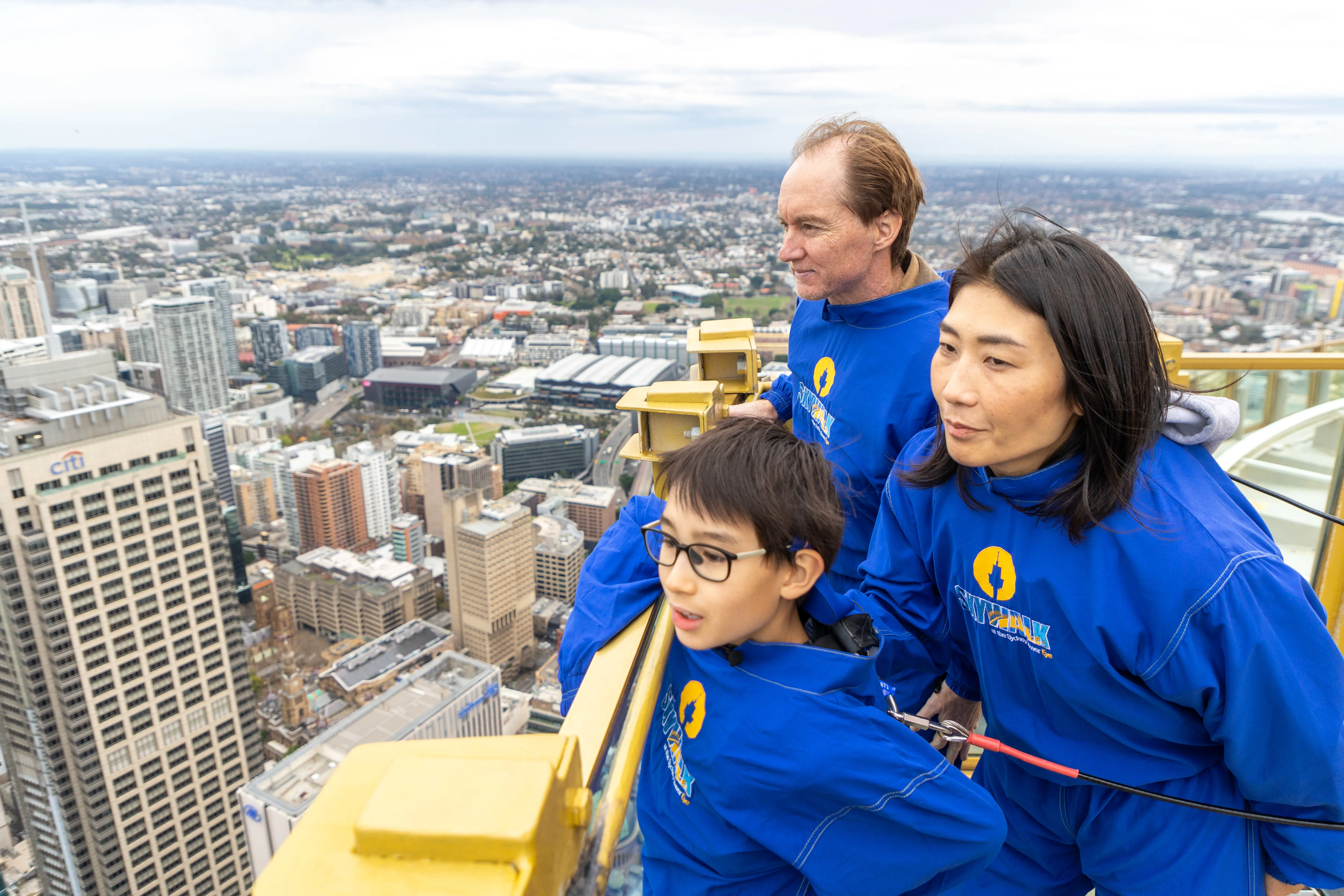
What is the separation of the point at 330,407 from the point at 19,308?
245 inches

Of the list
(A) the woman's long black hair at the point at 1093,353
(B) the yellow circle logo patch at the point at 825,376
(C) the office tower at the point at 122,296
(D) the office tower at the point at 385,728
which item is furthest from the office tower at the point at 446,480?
(A) the woman's long black hair at the point at 1093,353

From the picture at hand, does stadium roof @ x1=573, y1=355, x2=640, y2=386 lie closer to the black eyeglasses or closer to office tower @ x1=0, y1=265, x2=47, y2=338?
office tower @ x1=0, y1=265, x2=47, y2=338

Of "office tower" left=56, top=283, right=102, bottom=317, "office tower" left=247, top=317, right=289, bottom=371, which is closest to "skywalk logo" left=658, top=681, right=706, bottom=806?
"office tower" left=247, top=317, right=289, bottom=371

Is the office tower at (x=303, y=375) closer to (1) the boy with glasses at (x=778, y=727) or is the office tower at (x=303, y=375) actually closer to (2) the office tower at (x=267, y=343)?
(2) the office tower at (x=267, y=343)

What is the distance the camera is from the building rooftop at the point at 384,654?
33.2 ft

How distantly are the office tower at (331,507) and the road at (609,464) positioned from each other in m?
4.24

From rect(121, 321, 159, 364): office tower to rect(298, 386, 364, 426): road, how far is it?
3.29 meters

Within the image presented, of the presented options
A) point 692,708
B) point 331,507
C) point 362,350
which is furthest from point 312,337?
point 692,708

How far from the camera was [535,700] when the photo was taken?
31.7 feet

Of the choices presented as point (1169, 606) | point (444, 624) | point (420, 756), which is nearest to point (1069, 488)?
point (1169, 606)

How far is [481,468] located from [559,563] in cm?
229

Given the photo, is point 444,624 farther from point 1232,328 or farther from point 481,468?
point 1232,328

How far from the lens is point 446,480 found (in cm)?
1417

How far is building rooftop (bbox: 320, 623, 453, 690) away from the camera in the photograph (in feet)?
33.2
